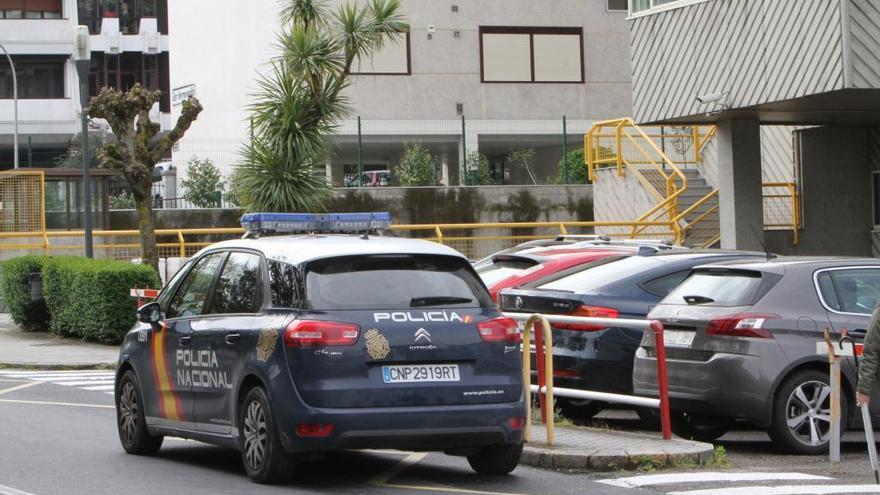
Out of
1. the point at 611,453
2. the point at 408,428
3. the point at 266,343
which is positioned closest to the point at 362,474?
the point at 408,428

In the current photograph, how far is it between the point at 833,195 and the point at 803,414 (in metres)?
19.0

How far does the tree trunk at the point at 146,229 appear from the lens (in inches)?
998

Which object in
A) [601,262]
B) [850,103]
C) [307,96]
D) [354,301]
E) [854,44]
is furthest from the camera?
[307,96]

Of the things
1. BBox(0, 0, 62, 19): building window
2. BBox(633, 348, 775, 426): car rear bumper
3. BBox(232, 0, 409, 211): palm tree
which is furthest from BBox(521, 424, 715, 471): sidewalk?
BBox(0, 0, 62, 19): building window

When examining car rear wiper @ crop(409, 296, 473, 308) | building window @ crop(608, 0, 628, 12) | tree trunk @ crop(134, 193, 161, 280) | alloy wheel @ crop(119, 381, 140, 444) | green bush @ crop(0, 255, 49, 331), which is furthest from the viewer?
building window @ crop(608, 0, 628, 12)

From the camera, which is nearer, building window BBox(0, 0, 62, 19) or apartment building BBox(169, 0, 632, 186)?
apartment building BBox(169, 0, 632, 186)

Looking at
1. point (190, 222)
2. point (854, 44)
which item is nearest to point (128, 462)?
point (854, 44)

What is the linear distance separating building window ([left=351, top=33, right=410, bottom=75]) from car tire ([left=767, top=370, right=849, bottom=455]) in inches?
1346

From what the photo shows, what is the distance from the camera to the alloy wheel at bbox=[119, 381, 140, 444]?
37.3ft

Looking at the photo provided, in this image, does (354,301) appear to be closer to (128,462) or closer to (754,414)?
(128,462)

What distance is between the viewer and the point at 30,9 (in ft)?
211

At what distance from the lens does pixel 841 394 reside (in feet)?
38.3

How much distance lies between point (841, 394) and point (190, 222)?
23.6 metres

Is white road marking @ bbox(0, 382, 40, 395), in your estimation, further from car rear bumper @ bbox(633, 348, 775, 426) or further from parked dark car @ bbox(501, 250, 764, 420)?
car rear bumper @ bbox(633, 348, 775, 426)
